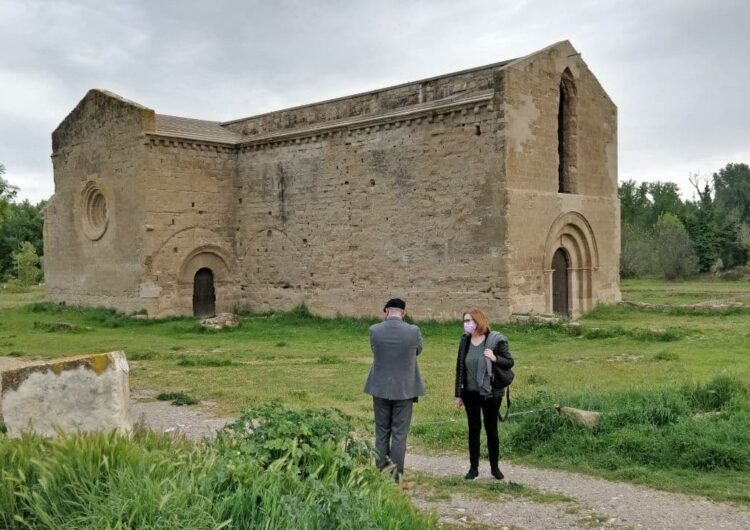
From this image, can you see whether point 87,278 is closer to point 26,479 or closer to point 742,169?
point 26,479

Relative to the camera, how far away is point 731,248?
160 feet

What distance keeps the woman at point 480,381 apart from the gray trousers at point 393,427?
0.59 metres

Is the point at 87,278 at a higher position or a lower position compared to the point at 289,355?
higher

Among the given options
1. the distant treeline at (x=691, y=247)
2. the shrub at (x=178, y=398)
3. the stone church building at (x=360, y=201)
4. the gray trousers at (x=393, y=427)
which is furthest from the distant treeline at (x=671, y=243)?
the gray trousers at (x=393, y=427)

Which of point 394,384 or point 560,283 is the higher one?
point 560,283

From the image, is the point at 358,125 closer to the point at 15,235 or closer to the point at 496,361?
the point at 496,361

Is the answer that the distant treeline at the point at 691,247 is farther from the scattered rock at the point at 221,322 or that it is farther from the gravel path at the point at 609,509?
the gravel path at the point at 609,509

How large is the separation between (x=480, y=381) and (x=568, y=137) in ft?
53.1

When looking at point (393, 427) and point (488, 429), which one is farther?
point (488, 429)

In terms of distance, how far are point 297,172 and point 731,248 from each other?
120 ft

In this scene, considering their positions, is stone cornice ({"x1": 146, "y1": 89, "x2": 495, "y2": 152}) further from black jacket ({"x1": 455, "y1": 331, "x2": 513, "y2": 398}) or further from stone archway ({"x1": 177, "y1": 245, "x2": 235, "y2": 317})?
black jacket ({"x1": 455, "y1": 331, "x2": 513, "y2": 398})

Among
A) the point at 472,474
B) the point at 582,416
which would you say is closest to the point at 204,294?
the point at 582,416

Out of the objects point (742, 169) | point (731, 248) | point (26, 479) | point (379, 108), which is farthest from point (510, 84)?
point (742, 169)

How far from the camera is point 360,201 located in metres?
21.5
